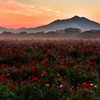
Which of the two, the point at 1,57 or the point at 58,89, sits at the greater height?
the point at 1,57

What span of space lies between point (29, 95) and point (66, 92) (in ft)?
3.53

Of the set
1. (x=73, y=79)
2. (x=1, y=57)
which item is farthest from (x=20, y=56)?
(x=73, y=79)

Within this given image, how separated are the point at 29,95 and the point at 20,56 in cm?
360

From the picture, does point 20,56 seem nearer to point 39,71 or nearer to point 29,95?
point 39,71

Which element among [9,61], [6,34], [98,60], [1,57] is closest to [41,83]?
[9,61]

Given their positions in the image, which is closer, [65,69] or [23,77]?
[23,77]

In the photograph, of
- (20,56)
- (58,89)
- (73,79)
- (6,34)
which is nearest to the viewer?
(58,89)

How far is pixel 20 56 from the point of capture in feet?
20.7

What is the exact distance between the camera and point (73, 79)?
159 inches

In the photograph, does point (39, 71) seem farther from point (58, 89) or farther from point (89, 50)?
point (89, 50)

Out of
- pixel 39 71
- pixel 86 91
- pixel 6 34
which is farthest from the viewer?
pixel 6 34

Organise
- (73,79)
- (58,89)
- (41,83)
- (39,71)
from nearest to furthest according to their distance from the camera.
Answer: (58,89)
(41,83)
(73,79)
(39,71)

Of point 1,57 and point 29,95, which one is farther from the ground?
point 1,57

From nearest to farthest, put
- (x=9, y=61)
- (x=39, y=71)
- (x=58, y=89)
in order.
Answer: (x=58, y=89) → (x=39, y=71) → (x=9, y=61)
